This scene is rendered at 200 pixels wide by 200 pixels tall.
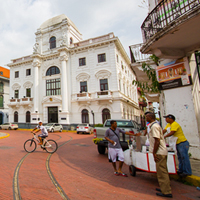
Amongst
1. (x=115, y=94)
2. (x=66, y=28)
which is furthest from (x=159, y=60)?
(x=66, y=28)

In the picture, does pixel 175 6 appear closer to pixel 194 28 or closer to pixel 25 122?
pixel 194 28

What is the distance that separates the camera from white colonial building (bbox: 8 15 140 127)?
22.5 m

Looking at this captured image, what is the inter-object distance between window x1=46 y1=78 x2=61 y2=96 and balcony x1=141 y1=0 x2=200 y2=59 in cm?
2179

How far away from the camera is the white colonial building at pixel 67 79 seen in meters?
22.5

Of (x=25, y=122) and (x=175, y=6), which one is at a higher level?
(x=175, y=6)

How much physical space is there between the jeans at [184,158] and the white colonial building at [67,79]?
17.1 meters

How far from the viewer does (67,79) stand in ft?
81.9

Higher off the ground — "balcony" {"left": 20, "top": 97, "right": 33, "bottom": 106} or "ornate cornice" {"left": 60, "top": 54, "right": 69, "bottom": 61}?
"ornate cornice" {"left": 60, "top": 54, "right": 69, "bottom": 61}

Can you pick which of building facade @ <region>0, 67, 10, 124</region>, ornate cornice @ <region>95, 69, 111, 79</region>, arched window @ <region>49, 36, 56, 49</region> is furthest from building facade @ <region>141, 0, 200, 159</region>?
building facade @ <region>0, 67, 10, 124</region>

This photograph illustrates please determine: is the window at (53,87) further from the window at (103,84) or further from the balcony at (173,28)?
the balcony at (173,28)

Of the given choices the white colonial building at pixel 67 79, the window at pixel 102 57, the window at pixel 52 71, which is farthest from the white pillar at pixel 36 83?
the window at pixel 102 57

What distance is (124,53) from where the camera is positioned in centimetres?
2734

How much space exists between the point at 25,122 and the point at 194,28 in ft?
96.8

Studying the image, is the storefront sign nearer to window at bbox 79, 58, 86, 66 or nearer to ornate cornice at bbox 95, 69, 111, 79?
ornate cornice at bbox 95, 69, 111, 79
